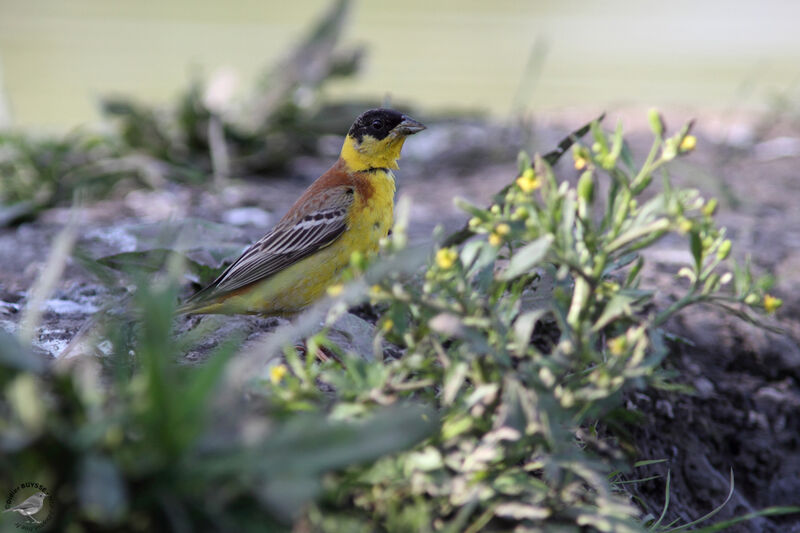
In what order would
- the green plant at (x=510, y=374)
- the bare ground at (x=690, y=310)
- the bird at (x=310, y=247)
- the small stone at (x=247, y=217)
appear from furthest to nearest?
the small stone at (x=247, y=217) → the bird at (x=310, y=247) → the bare ground at (x=690, y=310) → the green plant at (x=510, y=374)

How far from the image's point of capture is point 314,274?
324 cm

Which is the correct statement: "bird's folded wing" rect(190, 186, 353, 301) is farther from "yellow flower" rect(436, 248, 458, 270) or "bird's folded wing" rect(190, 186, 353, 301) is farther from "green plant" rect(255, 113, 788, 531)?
"yellow flower" rect(436, 248, 458, 270)

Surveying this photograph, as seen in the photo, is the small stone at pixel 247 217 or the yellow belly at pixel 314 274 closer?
the yellow belly at pixel 314 274

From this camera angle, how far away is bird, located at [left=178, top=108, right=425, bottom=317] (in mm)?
3125

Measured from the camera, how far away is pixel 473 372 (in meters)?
1.68

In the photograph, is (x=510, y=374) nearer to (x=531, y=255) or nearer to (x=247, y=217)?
(x=531, y=255)

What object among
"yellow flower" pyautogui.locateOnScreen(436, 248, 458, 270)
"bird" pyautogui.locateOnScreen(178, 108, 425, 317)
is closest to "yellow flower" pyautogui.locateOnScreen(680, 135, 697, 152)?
"yellow flower" pyautogui.locateOnScreen(436, 248, 458, 270)

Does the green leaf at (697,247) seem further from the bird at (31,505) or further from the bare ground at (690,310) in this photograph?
the bird at (31,505)

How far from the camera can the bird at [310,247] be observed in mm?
3125

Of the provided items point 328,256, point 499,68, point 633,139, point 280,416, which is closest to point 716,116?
point 633,139

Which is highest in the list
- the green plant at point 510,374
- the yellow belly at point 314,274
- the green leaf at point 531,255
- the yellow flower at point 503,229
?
the yellow flower at point 503,229

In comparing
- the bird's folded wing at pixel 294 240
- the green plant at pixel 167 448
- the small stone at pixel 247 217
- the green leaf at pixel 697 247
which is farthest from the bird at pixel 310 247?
the green plant at pixel 167 448

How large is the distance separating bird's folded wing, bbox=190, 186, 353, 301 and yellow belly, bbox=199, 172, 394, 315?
0.03 meters

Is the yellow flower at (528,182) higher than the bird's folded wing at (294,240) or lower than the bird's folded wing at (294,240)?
higher
